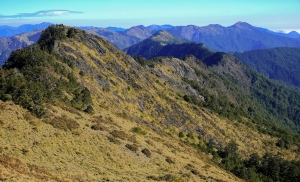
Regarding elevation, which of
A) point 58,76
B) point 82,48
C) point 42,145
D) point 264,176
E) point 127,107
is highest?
point 82,48

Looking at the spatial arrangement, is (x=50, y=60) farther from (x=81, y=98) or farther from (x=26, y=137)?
(x=26, y=137)

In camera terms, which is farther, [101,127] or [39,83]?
[39,83]

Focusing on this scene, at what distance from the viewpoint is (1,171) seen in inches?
909

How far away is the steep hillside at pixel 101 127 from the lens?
1281 inches

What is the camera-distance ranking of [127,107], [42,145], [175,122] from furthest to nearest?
[175,122]
[127,107]
[42,145]

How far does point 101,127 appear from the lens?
46719mm

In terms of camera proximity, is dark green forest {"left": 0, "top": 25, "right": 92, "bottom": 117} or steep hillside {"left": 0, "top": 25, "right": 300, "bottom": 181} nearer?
steep hillside {"left": 0, "top": 25, "right": 300, "bottom": 181}

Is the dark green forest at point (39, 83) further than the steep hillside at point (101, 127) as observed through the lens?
Yes

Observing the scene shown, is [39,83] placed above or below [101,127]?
above

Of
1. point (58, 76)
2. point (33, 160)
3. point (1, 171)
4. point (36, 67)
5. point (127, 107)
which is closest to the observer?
point (1, 171)

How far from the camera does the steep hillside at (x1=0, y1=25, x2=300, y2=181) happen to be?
32.5m

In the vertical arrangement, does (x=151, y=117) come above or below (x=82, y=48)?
below

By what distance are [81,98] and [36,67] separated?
40.2ft

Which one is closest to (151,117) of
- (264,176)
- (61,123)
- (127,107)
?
(127,107)
